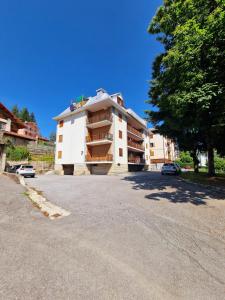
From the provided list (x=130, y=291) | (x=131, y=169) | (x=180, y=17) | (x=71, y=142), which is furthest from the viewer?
(x=131, y=169)

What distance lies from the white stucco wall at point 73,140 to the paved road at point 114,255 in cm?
2305

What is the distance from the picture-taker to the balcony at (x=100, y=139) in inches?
1043

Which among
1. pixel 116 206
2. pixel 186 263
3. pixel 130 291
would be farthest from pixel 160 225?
pixel 130 291

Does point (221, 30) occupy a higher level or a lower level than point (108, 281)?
higher

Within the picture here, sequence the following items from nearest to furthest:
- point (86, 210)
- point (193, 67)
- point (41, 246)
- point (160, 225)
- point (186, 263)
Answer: point (186, 263) < point (41, 246) < point (160, 225) < point (86, 210) < point (193, 67)

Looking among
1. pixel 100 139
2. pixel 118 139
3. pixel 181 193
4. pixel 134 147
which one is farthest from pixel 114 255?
pixel 134 147

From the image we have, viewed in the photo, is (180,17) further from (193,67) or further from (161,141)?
(161,141)

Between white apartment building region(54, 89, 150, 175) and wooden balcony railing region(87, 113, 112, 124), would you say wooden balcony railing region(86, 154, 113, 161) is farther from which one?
wooden balcony railing region(87, 113, 112, 124)

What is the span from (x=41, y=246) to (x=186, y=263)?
3.04 m

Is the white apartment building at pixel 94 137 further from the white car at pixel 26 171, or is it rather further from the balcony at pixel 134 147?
the white car at pixel 26 171

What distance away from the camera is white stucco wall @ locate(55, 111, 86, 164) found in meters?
28.8

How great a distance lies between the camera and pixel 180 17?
923 cm

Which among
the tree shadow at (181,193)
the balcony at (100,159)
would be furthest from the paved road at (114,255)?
the balcony at (100,159)

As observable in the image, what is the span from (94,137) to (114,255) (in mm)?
27155
